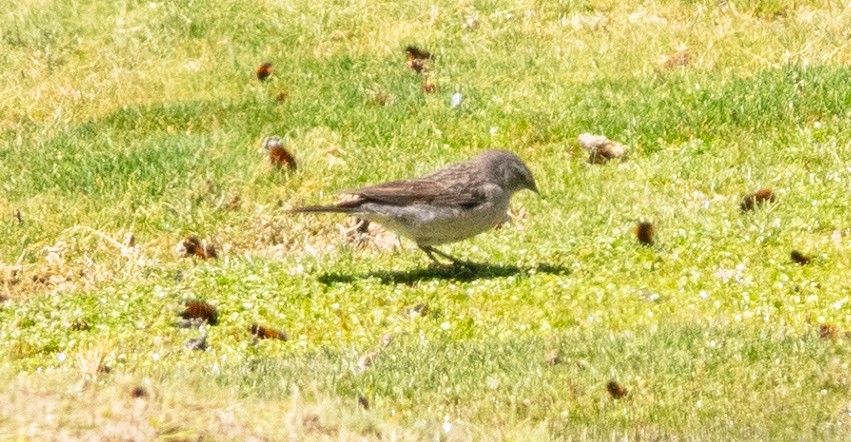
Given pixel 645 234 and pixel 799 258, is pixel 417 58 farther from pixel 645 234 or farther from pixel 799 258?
pixel 799 258

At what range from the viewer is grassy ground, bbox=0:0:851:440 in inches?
289

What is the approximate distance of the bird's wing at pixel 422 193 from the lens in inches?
411

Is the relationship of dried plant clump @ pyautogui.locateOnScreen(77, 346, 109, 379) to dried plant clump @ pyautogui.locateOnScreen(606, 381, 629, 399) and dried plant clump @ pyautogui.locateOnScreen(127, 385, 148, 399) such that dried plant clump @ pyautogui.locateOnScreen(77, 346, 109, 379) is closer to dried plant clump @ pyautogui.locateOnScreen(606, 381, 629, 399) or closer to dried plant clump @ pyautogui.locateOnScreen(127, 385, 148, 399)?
dried plant clump @ pyautogui.locateOnScreen(127, 385, 148, 399)

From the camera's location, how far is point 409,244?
38.1ft

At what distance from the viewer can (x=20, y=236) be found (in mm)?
→ 11609

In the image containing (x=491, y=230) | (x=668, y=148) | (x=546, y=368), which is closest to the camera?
(x=546, y=368)

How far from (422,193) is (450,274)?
59 centimetres

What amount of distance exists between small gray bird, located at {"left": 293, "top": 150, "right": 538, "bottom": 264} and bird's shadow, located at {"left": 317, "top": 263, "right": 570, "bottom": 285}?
16cm

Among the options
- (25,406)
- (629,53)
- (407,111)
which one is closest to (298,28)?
(407,111)

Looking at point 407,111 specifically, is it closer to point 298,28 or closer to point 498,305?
point 298,28

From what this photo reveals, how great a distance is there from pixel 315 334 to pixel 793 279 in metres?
2.99

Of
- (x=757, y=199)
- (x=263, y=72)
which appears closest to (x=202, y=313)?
(x=757, y=199)

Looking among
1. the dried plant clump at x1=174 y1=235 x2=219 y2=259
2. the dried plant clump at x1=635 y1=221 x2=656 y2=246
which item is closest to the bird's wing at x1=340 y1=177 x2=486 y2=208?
the dried plant clump at x1=635 y1=221 x2=656 y2=246

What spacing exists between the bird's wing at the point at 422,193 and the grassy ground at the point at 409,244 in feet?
1.58
